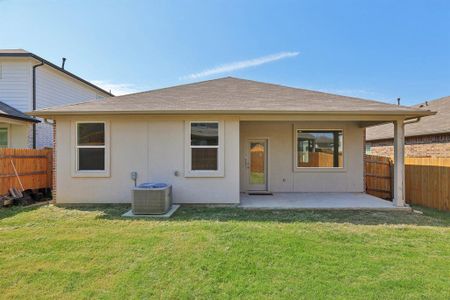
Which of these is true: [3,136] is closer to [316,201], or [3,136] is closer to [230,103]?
[230,103]

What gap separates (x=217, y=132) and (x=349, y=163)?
18.8ft

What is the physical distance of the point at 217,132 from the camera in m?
8.04

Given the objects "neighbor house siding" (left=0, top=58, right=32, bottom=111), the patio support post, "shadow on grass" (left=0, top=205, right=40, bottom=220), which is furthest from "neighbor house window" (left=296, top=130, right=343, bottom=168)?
"neighbor house siding" (left=0, top=58, right=32, bottom=111)

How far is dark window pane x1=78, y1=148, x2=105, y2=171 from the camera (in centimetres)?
822

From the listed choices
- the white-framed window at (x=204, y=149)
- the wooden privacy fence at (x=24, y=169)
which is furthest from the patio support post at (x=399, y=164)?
the wooden privacy fence at (x=24, y=169)

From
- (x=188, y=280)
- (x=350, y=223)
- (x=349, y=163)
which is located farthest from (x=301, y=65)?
(x=188, y=280)

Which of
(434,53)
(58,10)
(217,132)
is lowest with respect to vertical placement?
(217,132)

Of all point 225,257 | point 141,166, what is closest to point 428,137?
point 225,257

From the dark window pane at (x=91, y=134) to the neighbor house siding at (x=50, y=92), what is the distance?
6.15 meters

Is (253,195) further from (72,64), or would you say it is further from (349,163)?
(72,64)

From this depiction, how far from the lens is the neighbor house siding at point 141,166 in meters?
8.09

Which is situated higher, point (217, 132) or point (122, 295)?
point (217, 132)

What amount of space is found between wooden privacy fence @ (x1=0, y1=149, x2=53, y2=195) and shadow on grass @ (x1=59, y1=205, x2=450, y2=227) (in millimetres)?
2913

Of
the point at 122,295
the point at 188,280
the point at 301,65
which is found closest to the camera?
the point at 122,295
